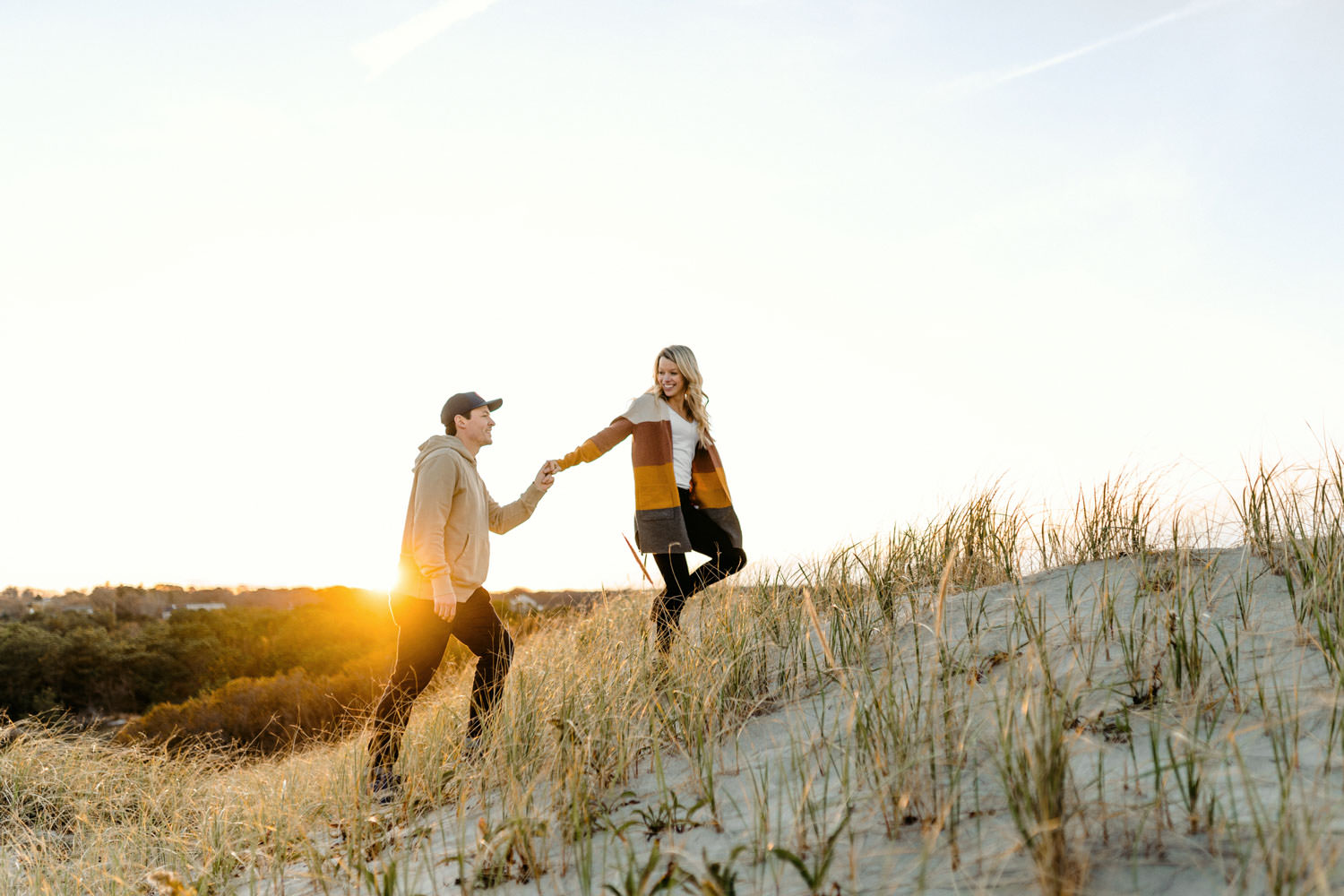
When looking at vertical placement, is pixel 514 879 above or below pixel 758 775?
below

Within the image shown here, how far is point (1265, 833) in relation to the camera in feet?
6.99

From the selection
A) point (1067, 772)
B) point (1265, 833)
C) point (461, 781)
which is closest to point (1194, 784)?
point (1265, 833)

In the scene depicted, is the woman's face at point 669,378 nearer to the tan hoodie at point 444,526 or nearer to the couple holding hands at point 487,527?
the couple holding hands at point 487,527

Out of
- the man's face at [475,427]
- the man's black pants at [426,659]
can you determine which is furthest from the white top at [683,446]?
the man's black pants at [426,659]

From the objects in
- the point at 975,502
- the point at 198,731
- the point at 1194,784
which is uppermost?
the point at 975,502

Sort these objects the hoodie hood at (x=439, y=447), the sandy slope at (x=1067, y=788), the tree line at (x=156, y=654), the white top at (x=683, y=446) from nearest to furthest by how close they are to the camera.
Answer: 1. the sandy slope at (x=1067, y=788)
2. the hoodie hood at (x=439, y=447)
3. the white top at (x=683, y=446)
4. the tree line at (x=156, y=654)

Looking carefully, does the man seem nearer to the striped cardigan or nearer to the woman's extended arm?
the woman's extended arm

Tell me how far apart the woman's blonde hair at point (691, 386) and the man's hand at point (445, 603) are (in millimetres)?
1763

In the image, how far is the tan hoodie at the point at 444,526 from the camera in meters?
4.39

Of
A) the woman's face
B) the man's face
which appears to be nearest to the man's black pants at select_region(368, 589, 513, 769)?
the man's face

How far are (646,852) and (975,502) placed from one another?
12.2 feet

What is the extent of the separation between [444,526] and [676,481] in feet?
4.54

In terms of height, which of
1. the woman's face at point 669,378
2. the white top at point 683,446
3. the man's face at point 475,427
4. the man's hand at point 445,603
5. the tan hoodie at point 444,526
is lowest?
the man's hand at point 445,603

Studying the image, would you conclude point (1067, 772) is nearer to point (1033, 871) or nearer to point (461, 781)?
point (1033, 871)
